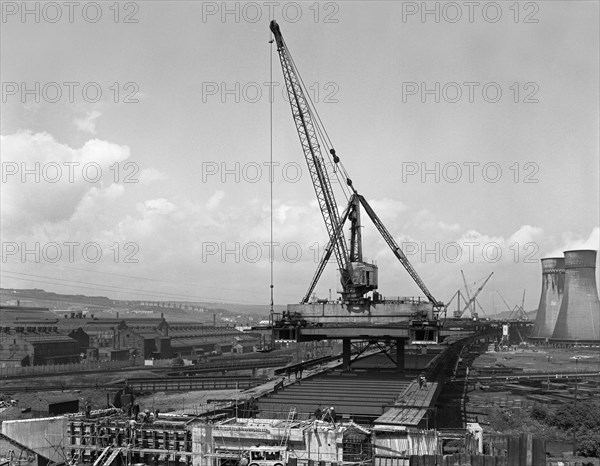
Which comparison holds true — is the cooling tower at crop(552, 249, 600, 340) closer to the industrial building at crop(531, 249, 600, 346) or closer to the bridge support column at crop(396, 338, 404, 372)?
the industrial building at crop(531, 249, 600, 346)

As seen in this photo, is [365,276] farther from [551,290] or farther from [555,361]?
[551,290]

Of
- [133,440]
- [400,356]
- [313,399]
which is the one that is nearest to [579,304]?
[400,356]

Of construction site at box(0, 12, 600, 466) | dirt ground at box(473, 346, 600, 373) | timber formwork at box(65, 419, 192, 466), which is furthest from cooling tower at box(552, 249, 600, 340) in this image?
timber formwork at box(65, 419, 192, 466)

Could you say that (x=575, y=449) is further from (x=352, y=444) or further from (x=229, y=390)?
(x=229, y=390)

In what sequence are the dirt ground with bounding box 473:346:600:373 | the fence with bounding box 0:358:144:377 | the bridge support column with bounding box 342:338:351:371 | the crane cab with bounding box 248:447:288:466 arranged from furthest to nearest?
the dirt ground with bounding box 473:346:600:373 → the fence with bounding box 0:358:144:377 → the bridge support column with bounding box 342:338:351:371 → the crane cab with bounding box 248:447:288:466

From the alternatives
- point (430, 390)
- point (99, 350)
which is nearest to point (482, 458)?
point (430, 390)

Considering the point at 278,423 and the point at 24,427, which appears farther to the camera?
the point at 24,427
